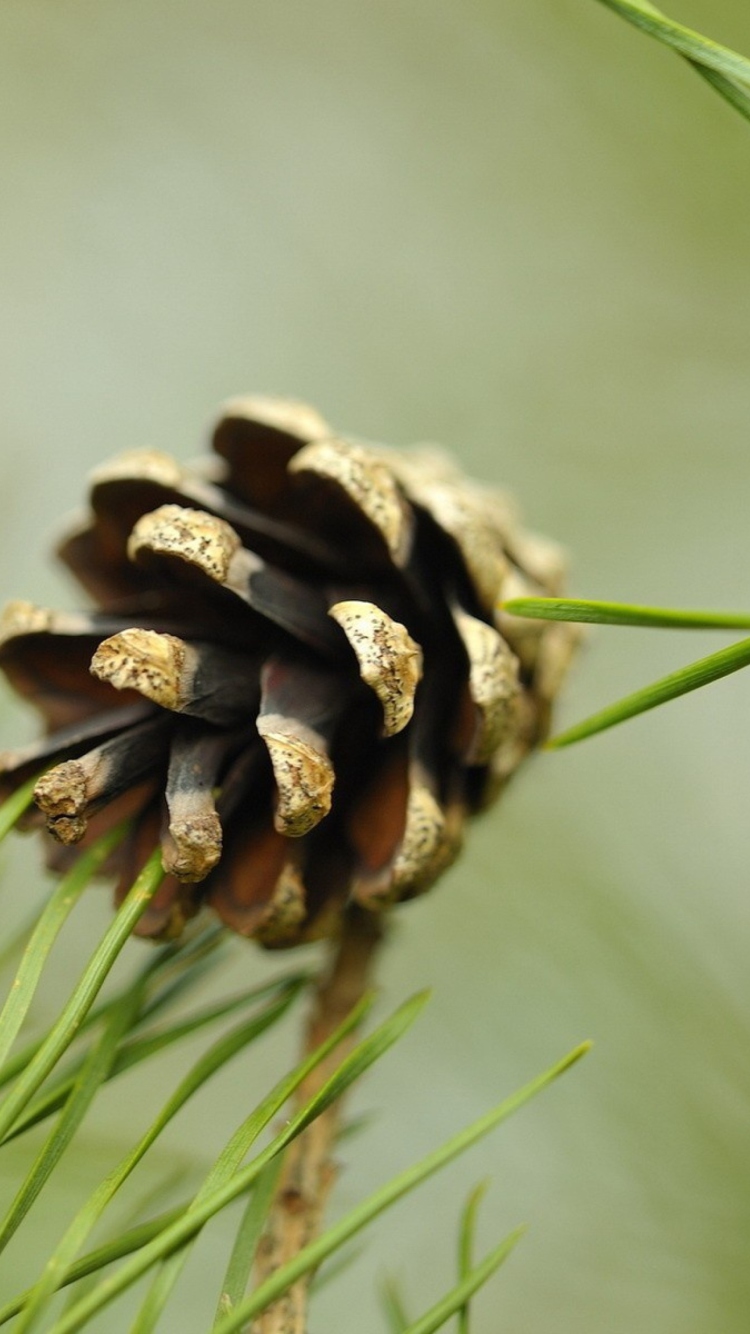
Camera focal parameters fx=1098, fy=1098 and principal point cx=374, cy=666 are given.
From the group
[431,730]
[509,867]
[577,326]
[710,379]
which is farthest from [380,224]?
[431,730]

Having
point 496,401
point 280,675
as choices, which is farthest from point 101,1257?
point 496,401

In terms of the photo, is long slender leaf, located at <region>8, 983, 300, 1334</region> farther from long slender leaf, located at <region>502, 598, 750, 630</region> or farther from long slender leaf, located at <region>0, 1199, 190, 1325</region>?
long slender leaf, located at <region>502, 598, 750, 630</region>

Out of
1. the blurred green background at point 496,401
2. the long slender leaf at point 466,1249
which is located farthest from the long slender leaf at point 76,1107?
the blurred green background at point 496,401

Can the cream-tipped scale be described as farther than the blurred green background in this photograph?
No

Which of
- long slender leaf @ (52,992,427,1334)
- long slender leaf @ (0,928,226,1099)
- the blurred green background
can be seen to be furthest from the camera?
the blurred green background

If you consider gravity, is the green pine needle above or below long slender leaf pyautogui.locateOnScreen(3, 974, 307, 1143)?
above

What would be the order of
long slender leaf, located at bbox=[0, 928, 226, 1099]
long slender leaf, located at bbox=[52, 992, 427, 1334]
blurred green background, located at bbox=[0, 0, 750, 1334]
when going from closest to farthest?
long slender leaf, located at bbox=[52, 992, 427, 1334] → long slender leaf, located at bbox=[0, 928, 226, 1099] → blurred green background, located at bbox=[0, 0, 750, 1334]

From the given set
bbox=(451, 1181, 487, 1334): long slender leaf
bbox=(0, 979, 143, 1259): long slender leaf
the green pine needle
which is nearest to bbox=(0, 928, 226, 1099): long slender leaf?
bbox=(0, 979, 143, 1259): long slender leaf
